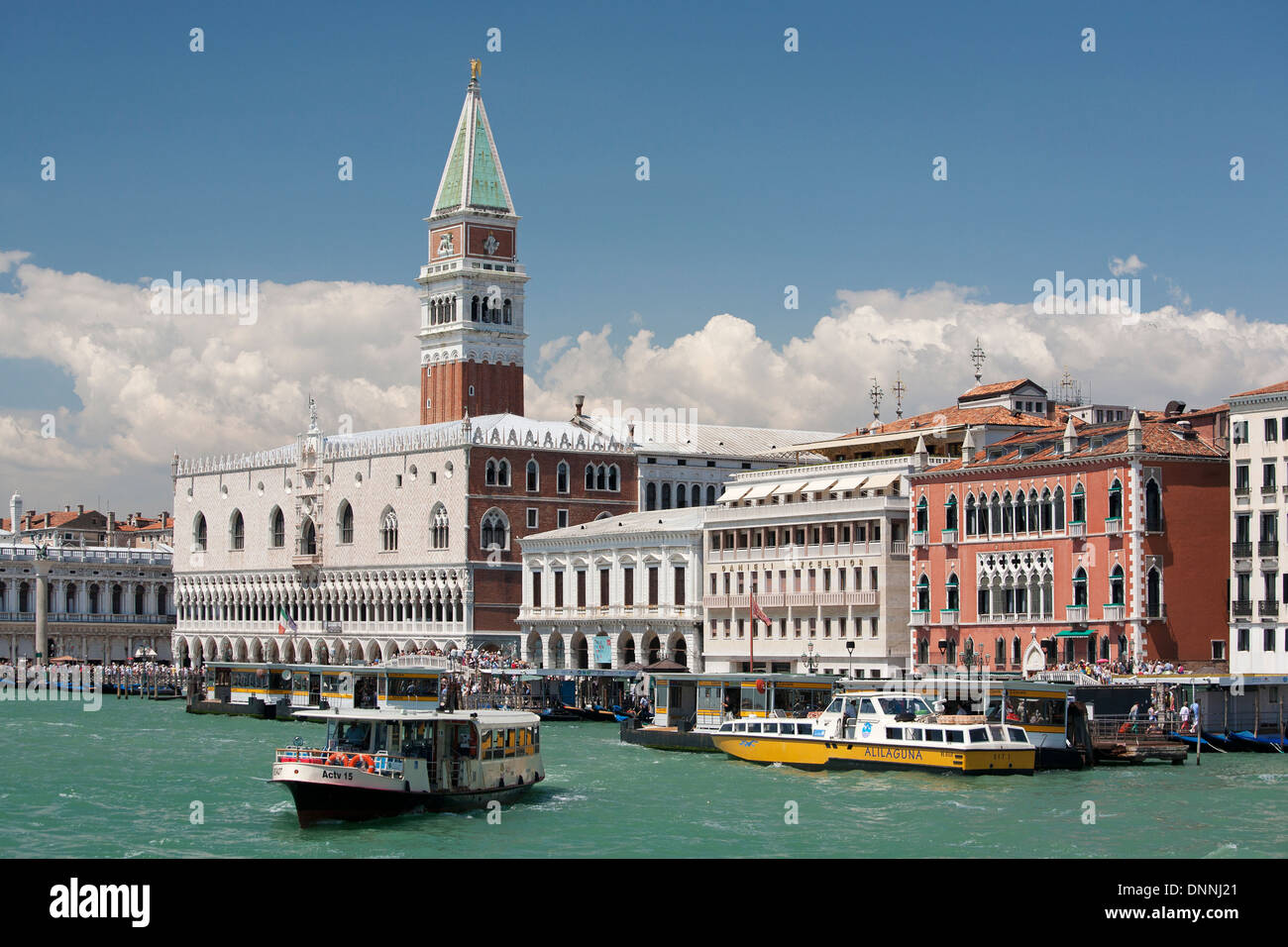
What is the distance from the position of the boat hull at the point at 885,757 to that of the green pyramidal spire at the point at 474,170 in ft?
206

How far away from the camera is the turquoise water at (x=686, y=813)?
104 ft

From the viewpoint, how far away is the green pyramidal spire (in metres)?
106

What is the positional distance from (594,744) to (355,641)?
42205 millimetres

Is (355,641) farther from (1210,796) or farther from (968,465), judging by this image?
(1210,796)

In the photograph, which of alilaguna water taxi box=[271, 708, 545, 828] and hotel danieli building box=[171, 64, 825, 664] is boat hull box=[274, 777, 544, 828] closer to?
alilaguna water taxi box=[271, 708, 545, 828]

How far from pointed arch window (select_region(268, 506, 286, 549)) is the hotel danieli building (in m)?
0.10

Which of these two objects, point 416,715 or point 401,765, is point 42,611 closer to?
point 416,715

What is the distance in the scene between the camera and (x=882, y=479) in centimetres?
6881

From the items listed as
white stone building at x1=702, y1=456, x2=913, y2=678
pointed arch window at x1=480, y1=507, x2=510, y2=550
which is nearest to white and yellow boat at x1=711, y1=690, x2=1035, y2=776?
white stone building at x1=702, y1=456, x2=913, y2=678

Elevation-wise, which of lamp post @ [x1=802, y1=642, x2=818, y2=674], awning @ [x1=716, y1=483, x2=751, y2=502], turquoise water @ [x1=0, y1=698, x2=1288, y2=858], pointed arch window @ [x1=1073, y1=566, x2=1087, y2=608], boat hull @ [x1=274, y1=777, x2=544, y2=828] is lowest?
turquoise water @ [x1=0, y1=698, x2=1288, y2=858]

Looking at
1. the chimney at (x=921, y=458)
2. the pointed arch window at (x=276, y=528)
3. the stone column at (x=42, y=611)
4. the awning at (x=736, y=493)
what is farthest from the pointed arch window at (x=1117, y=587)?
the stone column at (x=42, y=611)

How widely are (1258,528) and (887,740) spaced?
59.0ft

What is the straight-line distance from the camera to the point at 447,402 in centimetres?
10781

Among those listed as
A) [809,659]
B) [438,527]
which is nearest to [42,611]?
[438,527]
